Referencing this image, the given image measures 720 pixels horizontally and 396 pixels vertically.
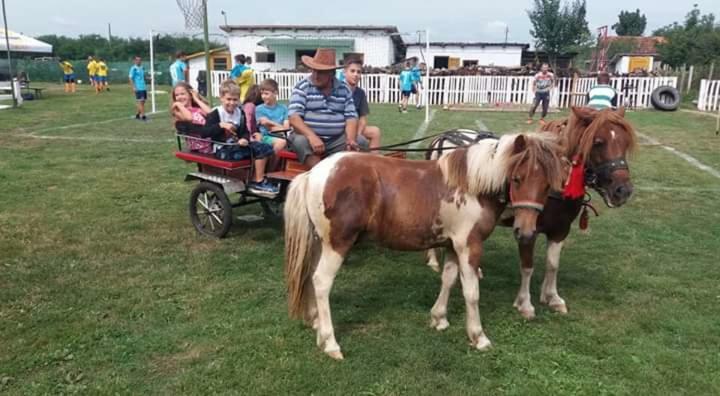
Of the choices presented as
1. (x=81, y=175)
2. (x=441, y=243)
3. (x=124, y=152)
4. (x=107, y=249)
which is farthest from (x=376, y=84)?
(x=441, y=243)

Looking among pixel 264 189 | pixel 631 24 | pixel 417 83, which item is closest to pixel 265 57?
pixel 417 83

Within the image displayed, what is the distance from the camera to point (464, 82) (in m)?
22.6

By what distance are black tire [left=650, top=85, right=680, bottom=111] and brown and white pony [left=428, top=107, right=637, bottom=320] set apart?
1843cm

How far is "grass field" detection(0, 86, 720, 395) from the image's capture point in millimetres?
3379

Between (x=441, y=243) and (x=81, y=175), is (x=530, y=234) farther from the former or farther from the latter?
(x=81, y=175)

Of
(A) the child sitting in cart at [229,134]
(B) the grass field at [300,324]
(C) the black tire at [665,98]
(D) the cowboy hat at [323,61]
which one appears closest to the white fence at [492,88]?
(C) the black tire at [665,98]

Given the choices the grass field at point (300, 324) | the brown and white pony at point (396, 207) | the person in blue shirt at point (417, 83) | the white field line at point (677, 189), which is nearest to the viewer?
the grass field at point (300, 324)

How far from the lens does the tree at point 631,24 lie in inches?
2792

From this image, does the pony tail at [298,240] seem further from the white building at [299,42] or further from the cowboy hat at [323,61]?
the white building at [299,42]

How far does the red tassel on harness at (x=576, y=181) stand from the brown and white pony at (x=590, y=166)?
0.14ft

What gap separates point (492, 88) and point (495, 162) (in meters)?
20.3

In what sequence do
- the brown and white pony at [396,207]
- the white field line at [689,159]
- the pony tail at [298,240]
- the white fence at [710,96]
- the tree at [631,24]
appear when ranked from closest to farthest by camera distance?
the brown and white pony at [396,207] < the pony tail at [298,240] < the white field line at [689,159] < the white fence at [710,96] < the tree at [631,24]

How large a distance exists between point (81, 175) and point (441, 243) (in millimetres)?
7330

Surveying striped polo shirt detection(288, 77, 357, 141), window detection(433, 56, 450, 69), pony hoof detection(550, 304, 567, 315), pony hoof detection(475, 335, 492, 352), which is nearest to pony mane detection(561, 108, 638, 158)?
pony hoof detection(550, 304, 567, 315)
